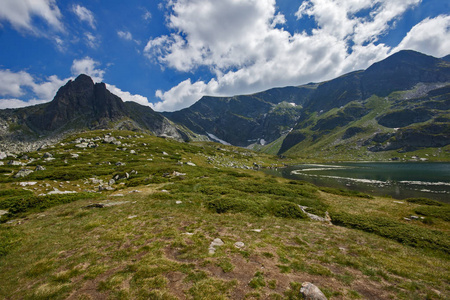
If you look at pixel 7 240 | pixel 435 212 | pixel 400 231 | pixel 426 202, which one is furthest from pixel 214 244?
pixel 426 202

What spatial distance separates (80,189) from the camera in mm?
33906

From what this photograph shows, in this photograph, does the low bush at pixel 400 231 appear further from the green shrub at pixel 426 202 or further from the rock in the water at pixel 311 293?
the green shrub at pixel 426 202

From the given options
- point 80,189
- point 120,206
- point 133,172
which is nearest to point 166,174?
point 133,172

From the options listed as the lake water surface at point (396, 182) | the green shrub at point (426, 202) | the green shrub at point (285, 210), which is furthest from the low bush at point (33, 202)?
Answer: the lake water surface at point (396, 182)

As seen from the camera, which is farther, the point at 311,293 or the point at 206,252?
the point at 206,252

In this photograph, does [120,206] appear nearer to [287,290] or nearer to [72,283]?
[72,283]

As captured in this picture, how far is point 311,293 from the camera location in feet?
26.4

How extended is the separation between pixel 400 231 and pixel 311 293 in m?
15.9

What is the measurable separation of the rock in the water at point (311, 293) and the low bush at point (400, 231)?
45.6 ft

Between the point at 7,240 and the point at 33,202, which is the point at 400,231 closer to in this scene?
the point at 7,240

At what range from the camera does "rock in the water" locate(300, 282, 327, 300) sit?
788 centimetres

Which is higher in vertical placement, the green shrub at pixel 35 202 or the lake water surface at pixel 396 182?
the green shrub at pixel 35 202

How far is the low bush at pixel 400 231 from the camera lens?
1521 centimetres

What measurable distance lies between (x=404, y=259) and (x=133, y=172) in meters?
50.0
